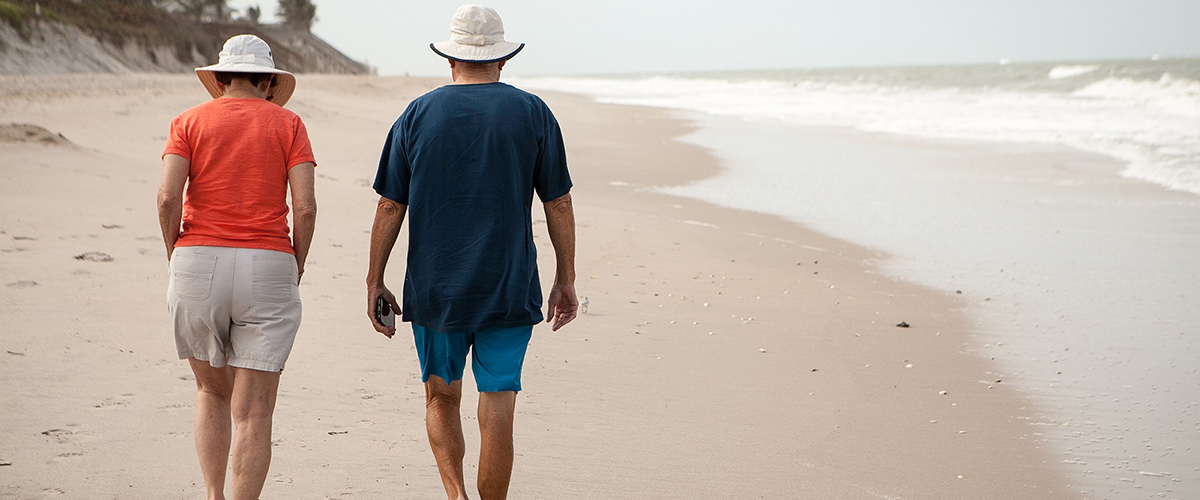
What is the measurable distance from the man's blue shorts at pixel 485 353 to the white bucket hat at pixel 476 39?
0.80 m

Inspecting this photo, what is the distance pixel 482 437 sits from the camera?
115 inches

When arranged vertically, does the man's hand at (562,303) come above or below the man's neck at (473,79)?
below

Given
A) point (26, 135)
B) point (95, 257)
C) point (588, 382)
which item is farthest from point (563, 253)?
point (26, 135)

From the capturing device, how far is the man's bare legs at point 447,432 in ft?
9.62

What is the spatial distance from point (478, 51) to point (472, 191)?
0.41 meters

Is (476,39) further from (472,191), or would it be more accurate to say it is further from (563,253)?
(563,253)

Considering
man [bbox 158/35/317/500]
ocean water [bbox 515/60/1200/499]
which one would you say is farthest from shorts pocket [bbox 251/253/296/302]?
ocean water [bbox 515/60/1200/499]

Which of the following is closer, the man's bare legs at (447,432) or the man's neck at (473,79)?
the man's neck at (473,79)

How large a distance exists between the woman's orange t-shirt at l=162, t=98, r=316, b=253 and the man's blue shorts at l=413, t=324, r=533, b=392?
1.85ft

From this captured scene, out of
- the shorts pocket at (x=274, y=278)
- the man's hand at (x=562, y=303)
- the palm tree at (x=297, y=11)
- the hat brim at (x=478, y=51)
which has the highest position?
the hat brim at (x=478, y=51)

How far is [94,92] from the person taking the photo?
1783cm

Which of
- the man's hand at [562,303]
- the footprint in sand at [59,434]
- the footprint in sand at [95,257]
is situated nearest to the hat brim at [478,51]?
the man's hand at [562,303]

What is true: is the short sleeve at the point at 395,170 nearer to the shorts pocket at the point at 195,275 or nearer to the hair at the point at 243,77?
the hair at the point at 243,77

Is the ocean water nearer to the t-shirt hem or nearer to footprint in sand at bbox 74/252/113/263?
the t-shirt hem
